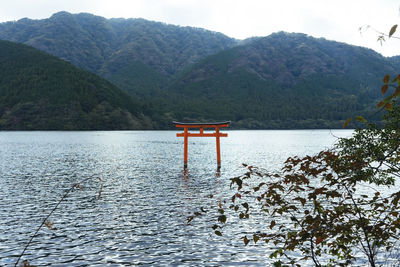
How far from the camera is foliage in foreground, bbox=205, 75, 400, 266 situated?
696 cm

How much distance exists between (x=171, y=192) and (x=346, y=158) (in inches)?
687

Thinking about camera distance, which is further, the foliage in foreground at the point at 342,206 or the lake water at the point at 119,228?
the lake water at the point at 119,228

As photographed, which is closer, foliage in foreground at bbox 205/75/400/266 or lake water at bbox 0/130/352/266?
foliage in foreground at bbox 205/75/400/266

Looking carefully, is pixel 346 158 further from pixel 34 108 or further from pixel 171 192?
pixel 34 108

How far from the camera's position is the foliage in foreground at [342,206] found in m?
6.96

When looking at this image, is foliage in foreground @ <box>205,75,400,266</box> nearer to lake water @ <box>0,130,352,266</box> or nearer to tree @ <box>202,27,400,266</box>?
tree @ <box>202,27,400,266</box>

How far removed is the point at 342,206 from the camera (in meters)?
7.05

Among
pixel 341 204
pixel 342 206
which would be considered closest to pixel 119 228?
pixel 341 204

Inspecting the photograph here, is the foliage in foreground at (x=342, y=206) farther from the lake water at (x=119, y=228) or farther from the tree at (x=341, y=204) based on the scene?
the lake water at (x=119, y=228)

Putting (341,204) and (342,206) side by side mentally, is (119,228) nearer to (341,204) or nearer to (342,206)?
(341,204)

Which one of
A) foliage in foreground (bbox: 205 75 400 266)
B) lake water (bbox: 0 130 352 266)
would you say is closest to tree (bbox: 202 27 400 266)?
foliage in foreground (bbox: 205 75 400 266)

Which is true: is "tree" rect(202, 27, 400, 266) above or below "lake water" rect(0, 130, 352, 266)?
above

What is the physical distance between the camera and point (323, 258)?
10.9m

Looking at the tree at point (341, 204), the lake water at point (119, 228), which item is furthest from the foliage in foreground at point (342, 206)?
the lake water at point (119, 228)
